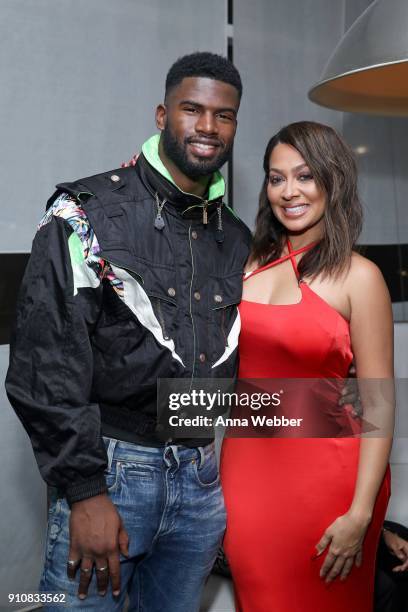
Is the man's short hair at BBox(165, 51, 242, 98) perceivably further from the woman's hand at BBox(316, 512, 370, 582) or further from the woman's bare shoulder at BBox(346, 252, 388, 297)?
the woman's hand at BBox(316, 512, 370, 582)

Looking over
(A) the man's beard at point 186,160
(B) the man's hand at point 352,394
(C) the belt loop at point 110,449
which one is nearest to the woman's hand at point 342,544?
(B) the man's hand at point 352,394

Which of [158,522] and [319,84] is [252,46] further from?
[158,522]

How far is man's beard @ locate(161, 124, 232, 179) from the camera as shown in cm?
161

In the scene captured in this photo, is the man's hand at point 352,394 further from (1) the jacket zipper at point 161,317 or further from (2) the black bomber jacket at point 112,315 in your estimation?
(1) the jacket zipper at point 161,317

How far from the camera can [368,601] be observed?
183cm

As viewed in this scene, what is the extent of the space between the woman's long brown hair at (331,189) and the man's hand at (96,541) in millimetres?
763

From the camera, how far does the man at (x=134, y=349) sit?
1416 mm

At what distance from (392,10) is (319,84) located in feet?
0.78

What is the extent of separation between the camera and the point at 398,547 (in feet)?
6.44

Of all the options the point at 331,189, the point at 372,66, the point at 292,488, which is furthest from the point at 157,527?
the point at 372,66

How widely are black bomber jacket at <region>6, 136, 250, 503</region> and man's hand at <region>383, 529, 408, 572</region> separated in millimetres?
721

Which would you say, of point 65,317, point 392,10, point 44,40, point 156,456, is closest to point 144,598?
point 156,456

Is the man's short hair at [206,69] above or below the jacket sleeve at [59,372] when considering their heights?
above

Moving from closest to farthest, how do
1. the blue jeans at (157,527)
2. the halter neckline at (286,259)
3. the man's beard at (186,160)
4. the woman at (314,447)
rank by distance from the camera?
the blue jeans at (157,527) < the man's beard at (186,160) < the woman at (314,447) < the halter neckline at (286,259)
